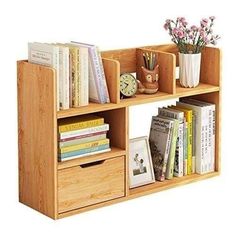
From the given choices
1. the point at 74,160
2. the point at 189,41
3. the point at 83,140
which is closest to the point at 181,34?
the point at 189,41

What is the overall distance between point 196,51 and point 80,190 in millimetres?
1041

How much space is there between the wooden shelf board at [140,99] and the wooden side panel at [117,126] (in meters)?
0.08

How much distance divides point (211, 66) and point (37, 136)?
1.16m

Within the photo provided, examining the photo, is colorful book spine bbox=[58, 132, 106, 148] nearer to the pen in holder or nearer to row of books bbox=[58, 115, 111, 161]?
row of books bbox=[58, 115, 111, 161]

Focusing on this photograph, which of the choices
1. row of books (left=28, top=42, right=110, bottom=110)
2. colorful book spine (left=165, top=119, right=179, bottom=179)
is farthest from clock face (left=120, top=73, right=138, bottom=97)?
colorful book spine (left=165, top=119, right=179, bottom=179)

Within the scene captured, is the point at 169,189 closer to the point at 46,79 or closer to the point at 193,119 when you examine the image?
the point at 193,119

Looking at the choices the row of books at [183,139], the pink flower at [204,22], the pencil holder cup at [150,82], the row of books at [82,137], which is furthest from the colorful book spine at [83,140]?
the pink flower at [204,22]

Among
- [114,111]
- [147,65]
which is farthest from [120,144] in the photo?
[147,65]

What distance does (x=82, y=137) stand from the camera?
14.2 feet

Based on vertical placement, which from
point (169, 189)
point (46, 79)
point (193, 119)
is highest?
point (46, 79)

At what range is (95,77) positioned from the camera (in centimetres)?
435

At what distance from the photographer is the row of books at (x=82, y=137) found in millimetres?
4242

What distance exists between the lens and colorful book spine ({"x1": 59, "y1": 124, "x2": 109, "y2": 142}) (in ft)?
13.9

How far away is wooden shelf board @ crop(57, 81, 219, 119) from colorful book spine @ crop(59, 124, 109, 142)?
0.35 ft
